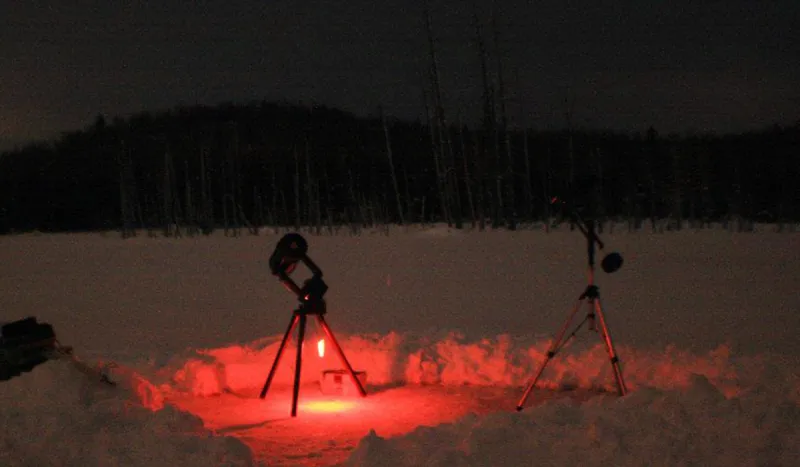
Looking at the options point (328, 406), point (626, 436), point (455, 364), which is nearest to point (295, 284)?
point (328, 406)

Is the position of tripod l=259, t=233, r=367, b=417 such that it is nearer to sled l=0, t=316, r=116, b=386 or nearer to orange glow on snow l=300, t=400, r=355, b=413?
orange glow on snow l=300, t=400, r=355, b=413

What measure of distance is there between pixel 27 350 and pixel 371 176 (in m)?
18.3

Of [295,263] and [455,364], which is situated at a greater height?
[295,263]

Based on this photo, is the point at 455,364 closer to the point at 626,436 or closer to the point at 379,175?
the point at 626,436

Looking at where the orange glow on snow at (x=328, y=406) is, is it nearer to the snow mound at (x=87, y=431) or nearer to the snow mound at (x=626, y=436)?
the snow mound at (x=87, y=431)

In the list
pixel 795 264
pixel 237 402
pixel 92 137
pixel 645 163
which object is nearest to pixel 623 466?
pixel 237 402

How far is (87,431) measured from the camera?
421cm

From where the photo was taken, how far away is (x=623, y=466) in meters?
3.44

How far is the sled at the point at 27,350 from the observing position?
507cm

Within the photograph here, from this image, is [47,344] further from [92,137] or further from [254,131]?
[254,131]

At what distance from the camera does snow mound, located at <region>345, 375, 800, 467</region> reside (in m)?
3.48

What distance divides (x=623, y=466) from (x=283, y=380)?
387 cm

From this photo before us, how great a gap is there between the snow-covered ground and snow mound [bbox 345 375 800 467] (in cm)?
1

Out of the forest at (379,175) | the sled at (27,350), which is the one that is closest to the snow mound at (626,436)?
the sled at (27,350)
